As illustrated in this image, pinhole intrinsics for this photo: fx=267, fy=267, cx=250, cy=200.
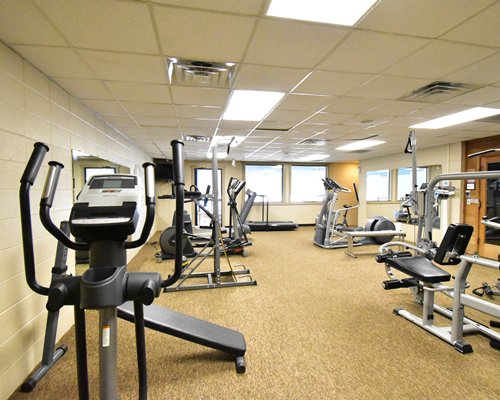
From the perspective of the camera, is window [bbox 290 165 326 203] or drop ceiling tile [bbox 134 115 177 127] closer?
drop ceiling tile [bbox 134 115 177 127]

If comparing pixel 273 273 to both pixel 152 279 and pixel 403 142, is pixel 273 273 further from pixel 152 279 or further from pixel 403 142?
pixel 403 142

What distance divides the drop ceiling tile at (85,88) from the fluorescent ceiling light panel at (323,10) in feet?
5.94

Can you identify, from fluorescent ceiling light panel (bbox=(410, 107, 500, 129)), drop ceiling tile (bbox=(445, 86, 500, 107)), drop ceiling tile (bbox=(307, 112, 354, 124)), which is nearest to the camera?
drop ceiling tile (bbox=(445, 86, 500, 107))

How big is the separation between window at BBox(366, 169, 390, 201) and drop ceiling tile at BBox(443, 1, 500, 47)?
6.97 meters

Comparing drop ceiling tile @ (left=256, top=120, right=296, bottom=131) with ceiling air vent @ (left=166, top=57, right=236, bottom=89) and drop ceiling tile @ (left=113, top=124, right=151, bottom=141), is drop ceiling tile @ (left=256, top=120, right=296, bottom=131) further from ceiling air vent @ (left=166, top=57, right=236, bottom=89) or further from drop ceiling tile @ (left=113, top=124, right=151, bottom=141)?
drop ceiling tile @ (left=113, top=124, right=151, bottom=141)

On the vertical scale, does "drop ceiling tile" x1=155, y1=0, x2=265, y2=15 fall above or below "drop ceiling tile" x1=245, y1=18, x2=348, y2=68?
below

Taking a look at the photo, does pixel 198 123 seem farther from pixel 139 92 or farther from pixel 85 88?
pixel 85 88

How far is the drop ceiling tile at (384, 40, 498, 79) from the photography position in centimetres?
192

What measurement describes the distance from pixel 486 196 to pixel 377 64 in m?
4.60

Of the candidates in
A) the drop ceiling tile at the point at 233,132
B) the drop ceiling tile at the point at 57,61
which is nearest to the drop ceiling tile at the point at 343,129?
the drop ceiling tile at the point at 233,132

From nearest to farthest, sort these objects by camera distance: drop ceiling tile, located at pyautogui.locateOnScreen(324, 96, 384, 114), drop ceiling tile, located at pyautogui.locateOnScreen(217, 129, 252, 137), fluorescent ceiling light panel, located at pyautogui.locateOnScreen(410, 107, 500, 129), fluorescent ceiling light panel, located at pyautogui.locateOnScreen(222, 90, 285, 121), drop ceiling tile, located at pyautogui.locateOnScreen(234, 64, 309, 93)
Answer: drop ceiling tile, located at pyautogui.locateOnScreen(234, 64, 309, 93) < fluorescent ceiling light panel, located at pyautogui.locateOnScreen(222, 90, 285, 121) < drop ceiling tile, located at pyautogui.locateOnScreen(324, 96, 384, 114) < fluorescent ceiling light panel, located at pyautogui.locateOnScreen(410, 107, 500, 129) < drop ceiling tile, located at pyautogui.locateOnScreen(217, 129, 252, 137)

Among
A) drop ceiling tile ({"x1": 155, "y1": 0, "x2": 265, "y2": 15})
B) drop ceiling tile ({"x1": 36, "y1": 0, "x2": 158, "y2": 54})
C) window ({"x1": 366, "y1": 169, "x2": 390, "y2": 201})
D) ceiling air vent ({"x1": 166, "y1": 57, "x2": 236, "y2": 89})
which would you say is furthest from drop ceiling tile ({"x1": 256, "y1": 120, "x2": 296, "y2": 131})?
window ({"x1": 366, "y1": 169, "x2": 390, "y2": 201})

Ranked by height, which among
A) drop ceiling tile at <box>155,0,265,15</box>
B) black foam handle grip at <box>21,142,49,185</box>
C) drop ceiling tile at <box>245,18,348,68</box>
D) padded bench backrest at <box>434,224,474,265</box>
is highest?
drop ceiling tile at <box>245,18,348,68</box>

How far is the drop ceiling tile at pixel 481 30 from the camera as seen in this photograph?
5.08ft
